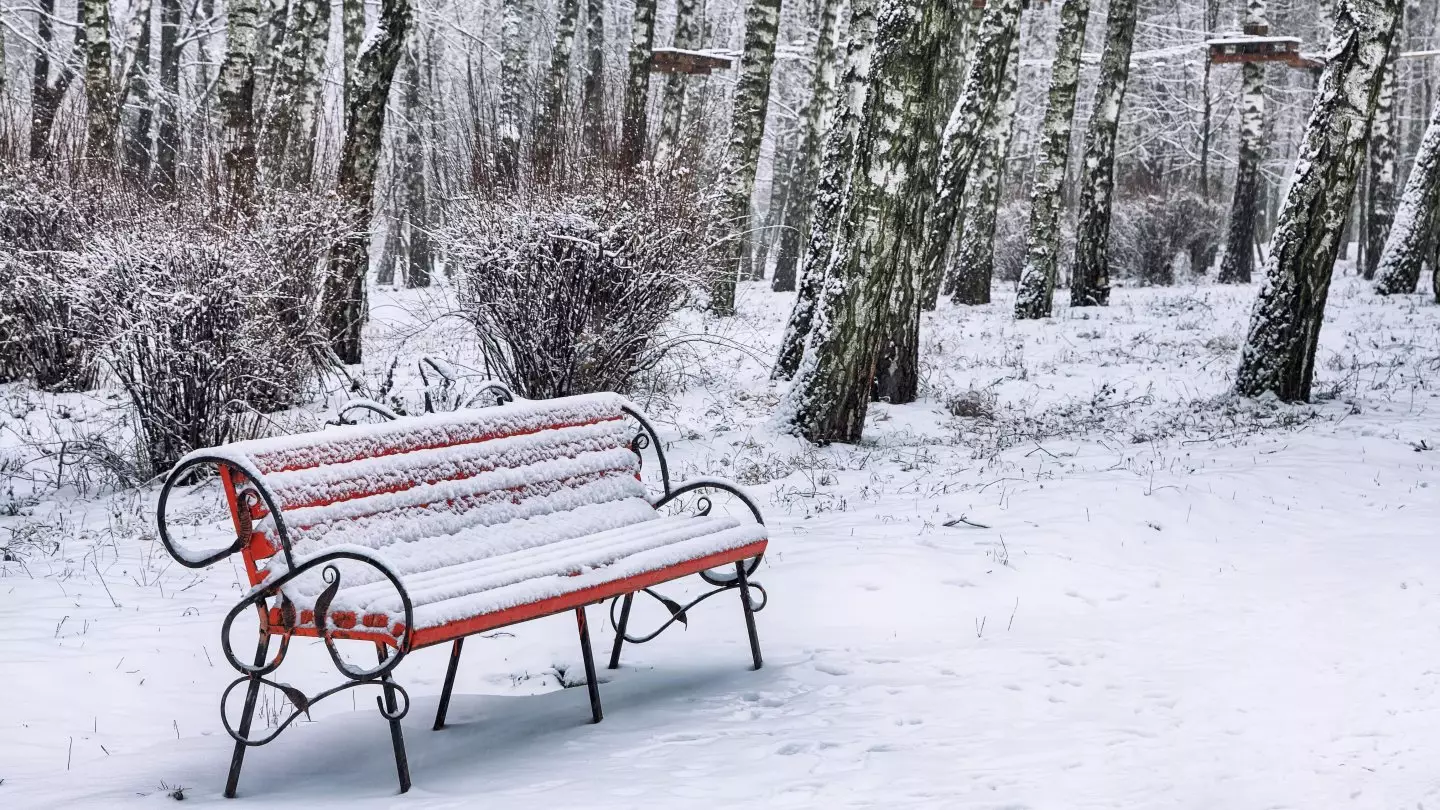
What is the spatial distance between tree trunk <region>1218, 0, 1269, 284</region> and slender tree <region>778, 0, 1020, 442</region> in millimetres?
12379

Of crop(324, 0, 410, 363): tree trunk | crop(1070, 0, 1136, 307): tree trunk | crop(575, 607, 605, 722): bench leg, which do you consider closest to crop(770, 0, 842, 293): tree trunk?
Result: crop(1070, 0, 1136, 307): tree trunk

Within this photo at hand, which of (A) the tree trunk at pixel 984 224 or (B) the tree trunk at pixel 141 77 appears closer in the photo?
(A) the tree trunk at pixel 984 224

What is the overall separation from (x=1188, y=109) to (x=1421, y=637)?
29597 millimetres

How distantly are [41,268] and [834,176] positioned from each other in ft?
19.9

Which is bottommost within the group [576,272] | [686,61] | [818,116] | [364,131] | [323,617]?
[323,617]

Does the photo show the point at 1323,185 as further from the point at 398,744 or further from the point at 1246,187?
the point at 1246,187

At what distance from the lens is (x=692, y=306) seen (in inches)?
367

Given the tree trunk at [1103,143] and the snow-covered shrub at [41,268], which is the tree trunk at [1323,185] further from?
the snow-covered shrub at [41,268]

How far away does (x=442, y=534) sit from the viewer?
12.7 ft

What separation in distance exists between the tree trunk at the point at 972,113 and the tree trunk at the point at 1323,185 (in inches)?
109

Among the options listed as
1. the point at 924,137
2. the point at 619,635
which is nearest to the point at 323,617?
the point at 619,635

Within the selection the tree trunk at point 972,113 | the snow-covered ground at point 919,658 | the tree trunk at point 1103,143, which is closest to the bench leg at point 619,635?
the snow-covered ground at point 919,658

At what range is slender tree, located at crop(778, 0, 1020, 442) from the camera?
7.59 m

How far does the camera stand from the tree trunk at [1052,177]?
1446 centimetres
